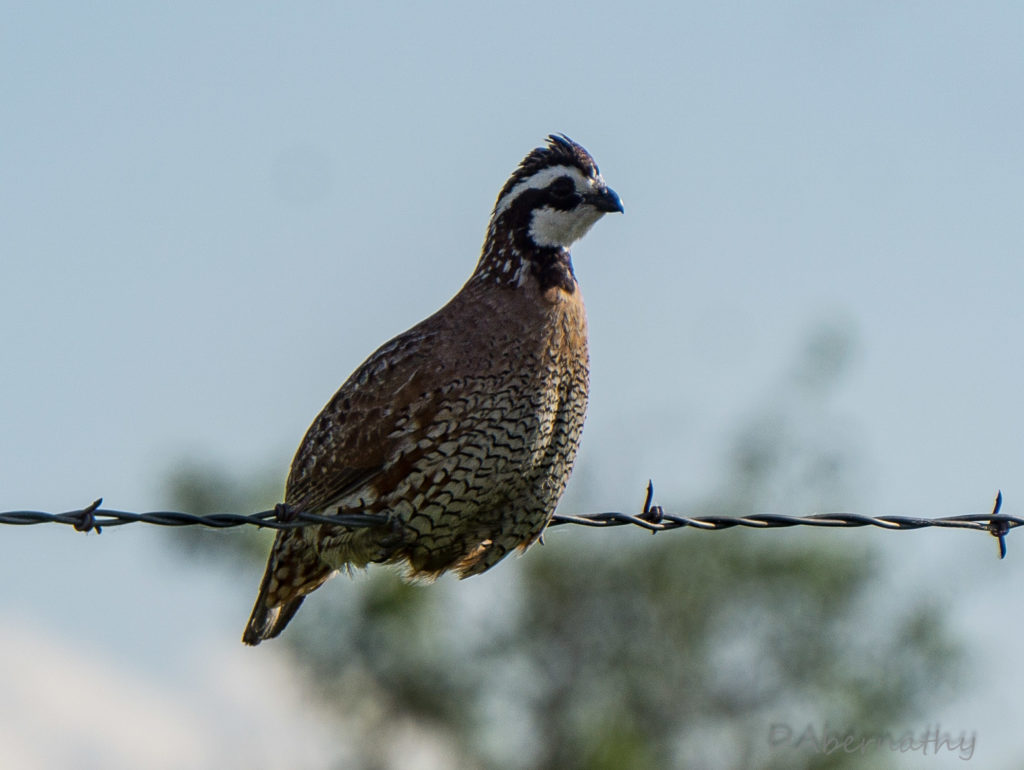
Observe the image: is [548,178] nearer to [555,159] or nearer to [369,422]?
[555,159]

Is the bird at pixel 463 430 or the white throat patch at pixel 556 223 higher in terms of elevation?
the white throat patch at pixel 556 223

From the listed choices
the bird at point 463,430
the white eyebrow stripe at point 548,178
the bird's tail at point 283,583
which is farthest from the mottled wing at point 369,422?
the white eyebrow stripe at point 548,178

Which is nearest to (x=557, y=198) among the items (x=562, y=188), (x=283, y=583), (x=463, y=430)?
(x=562, y=188)

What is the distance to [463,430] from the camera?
700cm

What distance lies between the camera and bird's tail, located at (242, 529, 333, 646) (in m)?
7.41

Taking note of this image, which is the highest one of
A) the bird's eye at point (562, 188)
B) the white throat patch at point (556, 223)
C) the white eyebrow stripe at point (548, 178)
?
the white eyebrow stripe at point (548, 178)

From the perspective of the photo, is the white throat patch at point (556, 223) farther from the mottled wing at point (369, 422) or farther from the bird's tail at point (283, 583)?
the bird's tail at point (283, 583)

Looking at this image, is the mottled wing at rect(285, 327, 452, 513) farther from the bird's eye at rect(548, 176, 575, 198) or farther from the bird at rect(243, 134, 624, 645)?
the bird's eye at rect(548, 176, 575, 198)

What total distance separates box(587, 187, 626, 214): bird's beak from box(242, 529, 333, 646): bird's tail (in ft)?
6.91

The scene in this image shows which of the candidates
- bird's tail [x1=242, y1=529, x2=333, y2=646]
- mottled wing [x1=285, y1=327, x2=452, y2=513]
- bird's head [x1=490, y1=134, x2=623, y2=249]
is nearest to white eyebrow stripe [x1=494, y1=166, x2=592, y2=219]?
bird's head [x1=490, y1=134, x2=623, y2=249]

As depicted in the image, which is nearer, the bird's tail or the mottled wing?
the mottled wing

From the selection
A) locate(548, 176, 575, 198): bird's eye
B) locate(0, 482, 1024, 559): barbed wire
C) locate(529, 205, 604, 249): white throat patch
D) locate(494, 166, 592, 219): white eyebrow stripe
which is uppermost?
locate(494, 166, 592, 219): white eyebrow stripe

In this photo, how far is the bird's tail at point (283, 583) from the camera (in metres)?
7.41

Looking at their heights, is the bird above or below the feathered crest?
below
